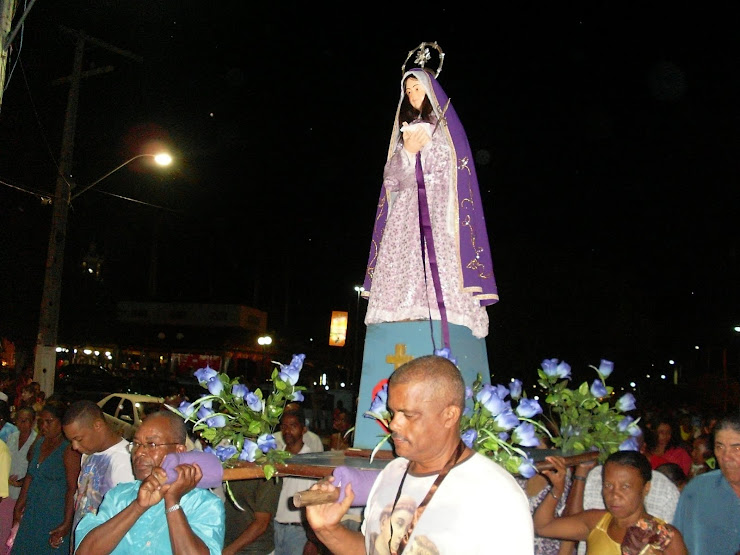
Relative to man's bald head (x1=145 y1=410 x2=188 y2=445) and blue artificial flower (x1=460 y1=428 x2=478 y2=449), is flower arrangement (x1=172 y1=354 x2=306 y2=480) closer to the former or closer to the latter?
man's bald head (x1=145 y1=410 x2=188 y2=445)

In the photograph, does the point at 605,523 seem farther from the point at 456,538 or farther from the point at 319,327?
the point at 319,327

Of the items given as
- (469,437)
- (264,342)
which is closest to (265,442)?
(469,437)

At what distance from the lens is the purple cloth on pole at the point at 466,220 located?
16.1 feet

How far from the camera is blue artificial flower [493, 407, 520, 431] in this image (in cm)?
327

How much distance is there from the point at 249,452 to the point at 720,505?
284 cm

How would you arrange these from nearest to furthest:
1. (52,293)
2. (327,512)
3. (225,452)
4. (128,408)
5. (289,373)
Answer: (327,512)
(225,452)
(289,373)
(52,293)
(128,408)

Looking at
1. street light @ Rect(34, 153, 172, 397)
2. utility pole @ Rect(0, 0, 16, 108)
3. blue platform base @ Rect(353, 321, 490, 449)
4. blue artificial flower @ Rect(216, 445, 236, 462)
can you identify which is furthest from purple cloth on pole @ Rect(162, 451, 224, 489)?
street light @ Rect(34, 153, 172, 397)

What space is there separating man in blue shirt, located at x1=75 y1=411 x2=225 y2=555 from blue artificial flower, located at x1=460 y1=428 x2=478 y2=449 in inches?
47.1

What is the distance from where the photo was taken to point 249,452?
353cm

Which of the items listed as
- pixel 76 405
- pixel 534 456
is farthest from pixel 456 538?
pixel 76 405

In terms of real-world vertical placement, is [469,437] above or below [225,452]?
above

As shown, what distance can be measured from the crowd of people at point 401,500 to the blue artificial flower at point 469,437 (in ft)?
1.80

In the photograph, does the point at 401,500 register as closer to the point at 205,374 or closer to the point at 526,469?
the point at 526,469

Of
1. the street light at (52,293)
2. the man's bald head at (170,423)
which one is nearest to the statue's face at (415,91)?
the man's bald head at (170,423)
